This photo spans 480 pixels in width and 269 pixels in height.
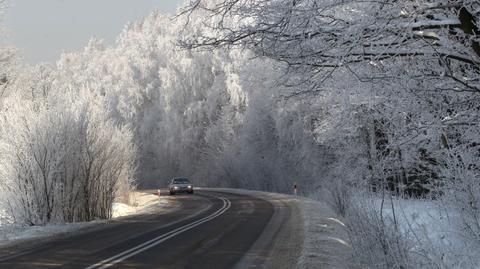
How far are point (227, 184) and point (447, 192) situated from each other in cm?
5687

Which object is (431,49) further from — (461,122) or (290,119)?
(290,119)

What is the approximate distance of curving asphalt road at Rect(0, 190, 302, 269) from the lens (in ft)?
36.6

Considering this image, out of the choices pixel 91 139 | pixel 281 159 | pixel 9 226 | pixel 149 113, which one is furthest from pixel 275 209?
pixel 149 113

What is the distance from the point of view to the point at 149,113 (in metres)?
77.0

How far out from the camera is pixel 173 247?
13.6 m

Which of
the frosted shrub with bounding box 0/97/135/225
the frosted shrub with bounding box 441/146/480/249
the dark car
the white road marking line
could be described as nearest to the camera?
the frosted shrub with bounding box 441/146/480/249

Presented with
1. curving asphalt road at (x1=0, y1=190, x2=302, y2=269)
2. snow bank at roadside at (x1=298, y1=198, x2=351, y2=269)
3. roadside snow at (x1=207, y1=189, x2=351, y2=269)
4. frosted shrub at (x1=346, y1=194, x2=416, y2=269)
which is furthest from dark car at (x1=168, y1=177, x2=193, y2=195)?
frosted shrub at (x1=346, y1=194, x2=416, y2=269)

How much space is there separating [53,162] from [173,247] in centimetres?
875

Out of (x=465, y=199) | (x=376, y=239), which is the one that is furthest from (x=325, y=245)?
(x=465, y=199)

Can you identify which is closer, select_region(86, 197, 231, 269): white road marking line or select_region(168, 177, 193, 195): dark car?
select_region(86, 197, 231, 269): white road marking line

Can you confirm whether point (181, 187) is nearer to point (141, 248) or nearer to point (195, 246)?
point (195, 246)

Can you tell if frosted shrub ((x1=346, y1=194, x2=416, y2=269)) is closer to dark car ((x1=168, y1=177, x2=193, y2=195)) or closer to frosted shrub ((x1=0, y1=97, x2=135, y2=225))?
frosted shrub ((x1=0, y1=97, x2=135, y2=225))

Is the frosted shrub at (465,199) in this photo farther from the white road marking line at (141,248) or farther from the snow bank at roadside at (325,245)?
the white road marking line at (141,248)

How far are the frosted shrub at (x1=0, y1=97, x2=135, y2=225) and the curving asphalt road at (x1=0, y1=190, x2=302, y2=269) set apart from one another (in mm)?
2867
